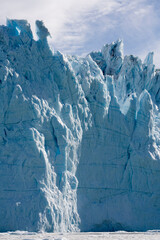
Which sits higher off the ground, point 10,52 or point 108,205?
point 10,52

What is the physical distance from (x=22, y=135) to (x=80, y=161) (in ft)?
12.1

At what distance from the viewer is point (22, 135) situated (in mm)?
17531

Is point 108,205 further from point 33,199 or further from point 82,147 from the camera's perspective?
point 33,199

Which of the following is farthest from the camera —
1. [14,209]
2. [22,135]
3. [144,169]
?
[144,169]

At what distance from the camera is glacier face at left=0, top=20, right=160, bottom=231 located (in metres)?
17.0

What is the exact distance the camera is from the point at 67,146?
61.5 ft

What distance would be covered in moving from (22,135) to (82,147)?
372 centimetres

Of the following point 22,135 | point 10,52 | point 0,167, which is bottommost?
point 0,167

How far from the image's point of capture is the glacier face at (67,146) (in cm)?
1702

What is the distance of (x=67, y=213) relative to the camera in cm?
1803

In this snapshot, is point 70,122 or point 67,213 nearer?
point 67,213

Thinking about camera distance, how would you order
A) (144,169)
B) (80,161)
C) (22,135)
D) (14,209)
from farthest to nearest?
(144,169) < (80,161) < (22,135) < (14,209)

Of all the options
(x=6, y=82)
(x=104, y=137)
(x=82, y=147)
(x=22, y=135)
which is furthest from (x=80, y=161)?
(x=6, y=82)

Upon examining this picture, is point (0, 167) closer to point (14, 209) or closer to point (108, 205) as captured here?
point (14, 209)
